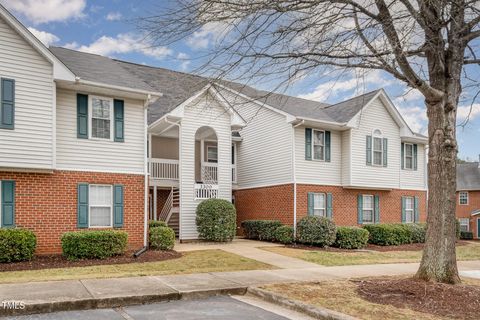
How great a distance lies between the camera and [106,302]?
23.3ft

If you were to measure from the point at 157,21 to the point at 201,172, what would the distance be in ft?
47.7

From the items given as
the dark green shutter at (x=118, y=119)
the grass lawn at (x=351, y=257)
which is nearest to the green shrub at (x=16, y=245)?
the dark green shutter at (x=118, y=119)

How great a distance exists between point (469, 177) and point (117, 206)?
41.1 m

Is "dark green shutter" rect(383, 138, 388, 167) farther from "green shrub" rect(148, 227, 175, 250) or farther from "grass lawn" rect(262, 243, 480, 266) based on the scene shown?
"green shrub" rect(148, 227, 175, 250)

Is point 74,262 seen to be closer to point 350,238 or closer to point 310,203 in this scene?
point 310,203

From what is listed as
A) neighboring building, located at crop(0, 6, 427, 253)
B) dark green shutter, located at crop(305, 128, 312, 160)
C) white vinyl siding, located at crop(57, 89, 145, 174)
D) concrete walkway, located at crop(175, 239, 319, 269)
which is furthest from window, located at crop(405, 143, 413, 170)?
white vinyl siding, located at crop(57, 89, 145, 174)

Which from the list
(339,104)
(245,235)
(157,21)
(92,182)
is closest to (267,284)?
(157,21)

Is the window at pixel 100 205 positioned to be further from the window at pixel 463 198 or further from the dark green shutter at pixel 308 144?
the window at pixel 463 198

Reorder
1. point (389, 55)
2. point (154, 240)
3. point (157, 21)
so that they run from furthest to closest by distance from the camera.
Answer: point (154, 240) → point (389, 55) → point (157, 21)

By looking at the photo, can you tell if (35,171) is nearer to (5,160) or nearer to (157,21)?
(5,160)

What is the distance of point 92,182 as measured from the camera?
14.6 meters

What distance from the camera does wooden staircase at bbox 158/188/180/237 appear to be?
66.2 feet

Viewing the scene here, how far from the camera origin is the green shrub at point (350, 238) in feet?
62.1

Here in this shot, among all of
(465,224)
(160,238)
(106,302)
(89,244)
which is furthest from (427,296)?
(465,224)
